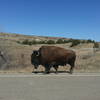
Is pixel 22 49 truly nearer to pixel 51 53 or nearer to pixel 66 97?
pixel 51 53

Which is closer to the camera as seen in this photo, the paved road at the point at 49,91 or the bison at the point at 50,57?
the paved road at the point at 49,91

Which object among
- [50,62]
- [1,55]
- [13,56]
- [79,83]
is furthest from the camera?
[13,56]

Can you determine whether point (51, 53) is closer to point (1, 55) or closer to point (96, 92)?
point (1, 55)

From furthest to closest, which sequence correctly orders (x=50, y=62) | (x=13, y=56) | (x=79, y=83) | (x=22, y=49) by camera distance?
1. (x=22, y=49)
2. (x=13, y=56)
3. (x=50, y=62)
4. (x=79, y=83)

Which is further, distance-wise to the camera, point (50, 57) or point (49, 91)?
point (50, 57)

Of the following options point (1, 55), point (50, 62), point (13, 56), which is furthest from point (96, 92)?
point (13, 56)

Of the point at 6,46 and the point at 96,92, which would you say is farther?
the point at 6,46

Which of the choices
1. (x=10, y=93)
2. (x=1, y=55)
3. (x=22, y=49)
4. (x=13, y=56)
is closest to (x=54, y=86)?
(x=10, y=93)

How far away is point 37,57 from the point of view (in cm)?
1545

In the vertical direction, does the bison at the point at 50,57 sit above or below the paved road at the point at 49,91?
above

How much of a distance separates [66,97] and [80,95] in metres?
0.60

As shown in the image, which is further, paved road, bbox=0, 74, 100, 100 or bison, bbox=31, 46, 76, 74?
bison, bbox=31, 46, 76, 74

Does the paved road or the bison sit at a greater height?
the bison

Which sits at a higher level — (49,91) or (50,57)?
(50,57)
